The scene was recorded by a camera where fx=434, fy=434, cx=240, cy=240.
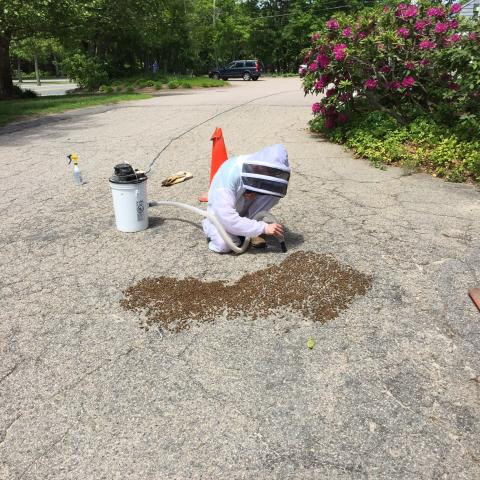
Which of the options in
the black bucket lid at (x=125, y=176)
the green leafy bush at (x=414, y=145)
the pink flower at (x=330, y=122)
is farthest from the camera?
the pink flower at (x=330, y=122)

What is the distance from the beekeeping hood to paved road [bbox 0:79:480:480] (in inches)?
28.7

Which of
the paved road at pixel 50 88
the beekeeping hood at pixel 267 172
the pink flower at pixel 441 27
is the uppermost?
the pink flower at pixel 441 27

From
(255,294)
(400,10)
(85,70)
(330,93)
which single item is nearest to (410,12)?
(400,10)

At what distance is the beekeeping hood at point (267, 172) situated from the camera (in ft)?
11.0

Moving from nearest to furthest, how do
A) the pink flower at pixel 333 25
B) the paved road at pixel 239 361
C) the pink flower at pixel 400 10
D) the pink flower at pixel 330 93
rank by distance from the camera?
the paved road at pixel 239 361 → the pink flower at pixel 400 10 → the pink flower at pixel 333 25 → the pink flower at pixel 330 93

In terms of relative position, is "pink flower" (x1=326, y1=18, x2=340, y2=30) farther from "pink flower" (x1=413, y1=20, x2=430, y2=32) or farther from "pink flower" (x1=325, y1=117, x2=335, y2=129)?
"pink flower" (x1=325, y1=117, x2=335, y2=129)

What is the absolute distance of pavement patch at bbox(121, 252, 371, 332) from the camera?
3088 mm

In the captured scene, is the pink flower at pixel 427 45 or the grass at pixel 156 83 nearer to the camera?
the pink flower at pixel 427 45

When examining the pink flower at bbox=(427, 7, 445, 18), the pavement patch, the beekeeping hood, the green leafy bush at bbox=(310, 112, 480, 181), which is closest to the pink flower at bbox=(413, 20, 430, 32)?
the pink flower at bbox=(427, 7, 445, 18)

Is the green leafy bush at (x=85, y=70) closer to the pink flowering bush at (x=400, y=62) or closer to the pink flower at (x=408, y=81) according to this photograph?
the pink flowering bush at (x=400, y=62)

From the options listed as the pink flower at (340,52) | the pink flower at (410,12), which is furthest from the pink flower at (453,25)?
the pink flower at (340,52)

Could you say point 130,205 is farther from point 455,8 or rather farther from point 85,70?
point 85,70

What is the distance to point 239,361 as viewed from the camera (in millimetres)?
2633

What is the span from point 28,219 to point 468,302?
4476mm
